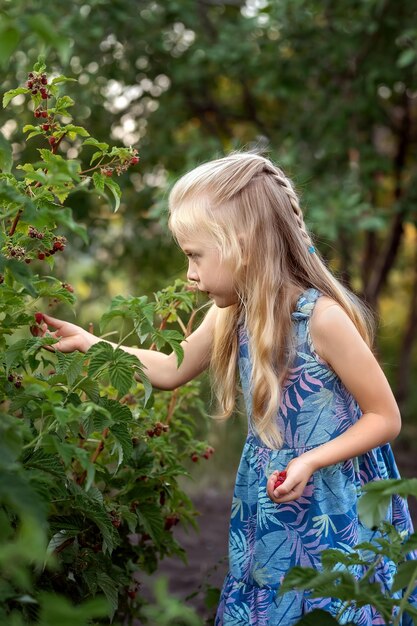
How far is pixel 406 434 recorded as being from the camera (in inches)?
306

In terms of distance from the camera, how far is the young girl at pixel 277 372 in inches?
84.0

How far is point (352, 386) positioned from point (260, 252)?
41cm

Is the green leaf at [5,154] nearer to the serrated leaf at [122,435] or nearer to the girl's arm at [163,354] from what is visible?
the serrated leaf at [122,435]

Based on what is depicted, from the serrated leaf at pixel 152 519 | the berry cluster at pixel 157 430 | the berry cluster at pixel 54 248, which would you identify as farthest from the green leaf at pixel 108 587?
the berry cluster at pixel 54 248

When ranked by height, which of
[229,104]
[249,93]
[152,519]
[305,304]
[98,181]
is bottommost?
[229,104]

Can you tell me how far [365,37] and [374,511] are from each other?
4.61m

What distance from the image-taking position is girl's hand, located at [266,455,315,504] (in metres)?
1.88

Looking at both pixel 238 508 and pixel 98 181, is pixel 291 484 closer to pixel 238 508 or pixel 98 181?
pixel 238 508

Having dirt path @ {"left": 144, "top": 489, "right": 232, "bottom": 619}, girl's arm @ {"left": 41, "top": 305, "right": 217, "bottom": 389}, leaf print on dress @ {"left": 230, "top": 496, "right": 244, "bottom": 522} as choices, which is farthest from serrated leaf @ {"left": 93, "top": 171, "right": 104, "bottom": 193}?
dirt path @ {"left": 144, "top": 489, "right": 232, "bottom": 619}

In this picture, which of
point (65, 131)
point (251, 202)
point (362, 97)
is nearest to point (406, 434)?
point (362, 97)

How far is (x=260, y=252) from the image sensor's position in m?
2.25

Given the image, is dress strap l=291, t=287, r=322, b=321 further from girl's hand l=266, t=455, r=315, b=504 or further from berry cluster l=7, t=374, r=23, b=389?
berry cluster l=7, t=374, r=23, b=389

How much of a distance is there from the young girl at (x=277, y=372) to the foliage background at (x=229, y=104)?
254cm

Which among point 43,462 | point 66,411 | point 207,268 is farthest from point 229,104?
point 66,411
